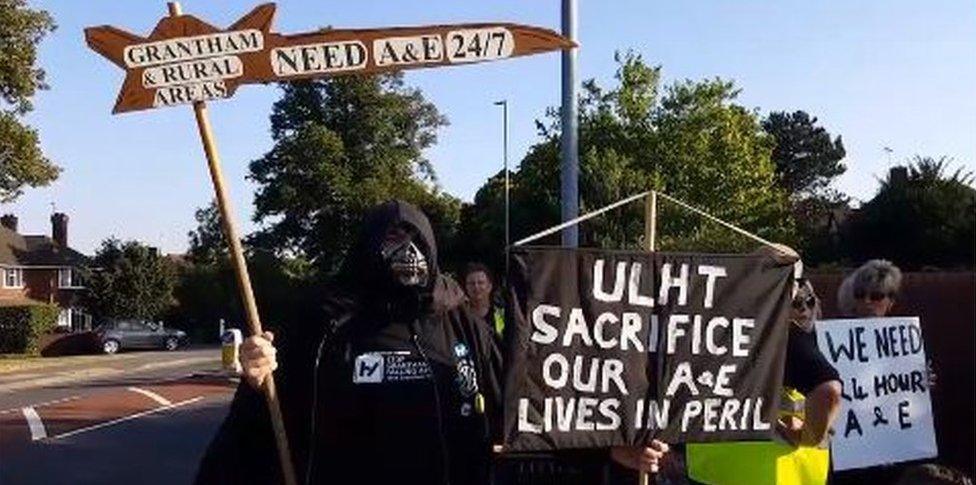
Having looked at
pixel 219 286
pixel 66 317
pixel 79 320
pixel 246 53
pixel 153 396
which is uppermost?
pixel 246 53

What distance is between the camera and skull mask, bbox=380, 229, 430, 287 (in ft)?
11.8

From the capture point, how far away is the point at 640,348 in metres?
4.28

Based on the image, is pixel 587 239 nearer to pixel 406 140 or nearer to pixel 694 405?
pixel 694 405

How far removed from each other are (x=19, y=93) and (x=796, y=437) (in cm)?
4138

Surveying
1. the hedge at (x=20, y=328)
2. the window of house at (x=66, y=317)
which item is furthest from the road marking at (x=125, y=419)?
the window of house at (x=66, y=317)

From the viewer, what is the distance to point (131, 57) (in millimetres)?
3824

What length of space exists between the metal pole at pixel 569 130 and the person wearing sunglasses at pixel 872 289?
7.74 feet

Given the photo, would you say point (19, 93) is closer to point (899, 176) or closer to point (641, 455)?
point (899, 176)

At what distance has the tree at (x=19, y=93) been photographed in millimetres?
41438

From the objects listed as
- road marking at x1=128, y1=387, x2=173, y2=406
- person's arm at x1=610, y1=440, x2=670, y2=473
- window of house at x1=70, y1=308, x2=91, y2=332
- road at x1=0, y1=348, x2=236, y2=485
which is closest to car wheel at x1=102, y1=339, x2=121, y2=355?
window of house at x1=70, y1=308, x2=91, y2=332

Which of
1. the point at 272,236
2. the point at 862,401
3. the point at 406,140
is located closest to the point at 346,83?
the point at 406,140

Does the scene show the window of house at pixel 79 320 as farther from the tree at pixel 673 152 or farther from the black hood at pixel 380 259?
the black hood at pixel 380 259

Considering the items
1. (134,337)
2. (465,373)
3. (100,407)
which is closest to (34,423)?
(100,407)

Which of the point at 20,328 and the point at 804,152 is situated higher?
the point at 804,152
